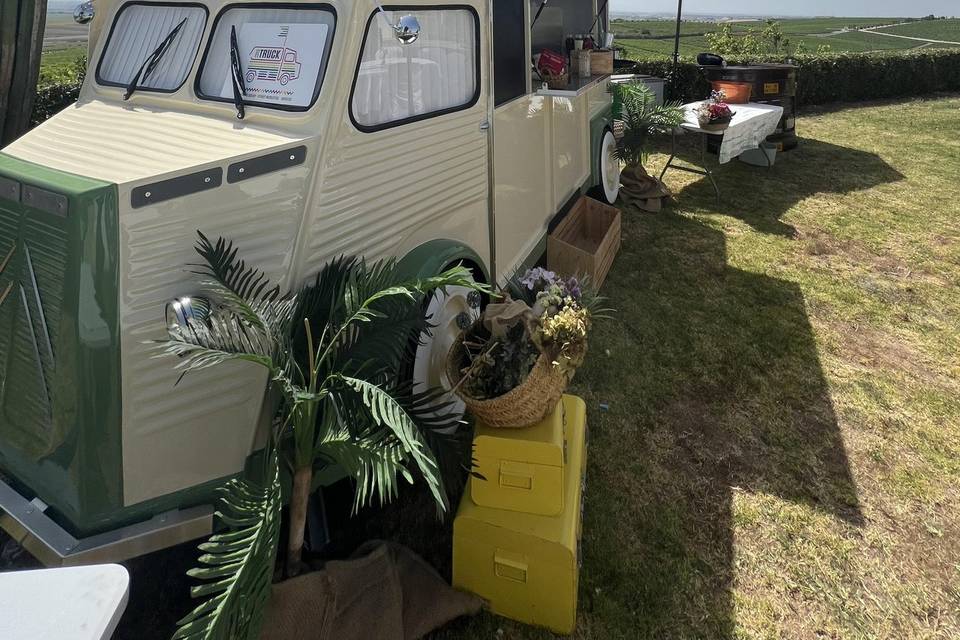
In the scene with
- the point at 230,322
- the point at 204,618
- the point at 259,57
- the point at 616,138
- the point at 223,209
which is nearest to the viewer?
the point at 204,618

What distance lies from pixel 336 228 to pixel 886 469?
9.51 ft

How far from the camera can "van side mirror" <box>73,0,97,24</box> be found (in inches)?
127

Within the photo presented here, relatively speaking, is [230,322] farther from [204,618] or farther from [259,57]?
[259,57]

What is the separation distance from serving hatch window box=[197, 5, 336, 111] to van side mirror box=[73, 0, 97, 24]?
98 centimetres

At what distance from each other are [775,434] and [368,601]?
2.36 meters

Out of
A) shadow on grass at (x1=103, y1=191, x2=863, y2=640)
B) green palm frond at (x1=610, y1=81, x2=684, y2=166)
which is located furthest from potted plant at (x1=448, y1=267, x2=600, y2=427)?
green palm frond at (x1=610, y1=81, x2=684, y2=166)

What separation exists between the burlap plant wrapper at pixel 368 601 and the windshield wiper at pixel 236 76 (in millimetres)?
1746

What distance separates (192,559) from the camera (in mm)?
2777

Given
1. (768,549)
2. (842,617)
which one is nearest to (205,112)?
(768,549)

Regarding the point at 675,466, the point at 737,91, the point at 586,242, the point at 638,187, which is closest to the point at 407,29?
the point at 675,466

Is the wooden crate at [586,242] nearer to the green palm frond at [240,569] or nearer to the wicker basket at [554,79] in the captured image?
the wicker basket at [554,79]

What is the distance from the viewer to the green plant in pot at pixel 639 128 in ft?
21.1

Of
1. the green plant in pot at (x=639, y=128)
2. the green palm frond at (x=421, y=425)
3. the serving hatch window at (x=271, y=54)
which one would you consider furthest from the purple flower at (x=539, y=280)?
the green plant in pot at (x=639, y=128)

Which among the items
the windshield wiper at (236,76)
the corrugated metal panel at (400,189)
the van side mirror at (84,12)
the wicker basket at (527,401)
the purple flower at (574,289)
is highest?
the van side mirror at (84,12)
